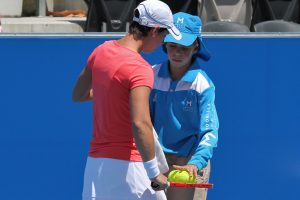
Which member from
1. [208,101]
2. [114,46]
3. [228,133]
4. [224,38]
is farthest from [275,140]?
[114,46]

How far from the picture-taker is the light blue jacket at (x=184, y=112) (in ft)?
14.4

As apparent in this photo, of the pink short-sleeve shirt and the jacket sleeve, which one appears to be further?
the jacket sleeve

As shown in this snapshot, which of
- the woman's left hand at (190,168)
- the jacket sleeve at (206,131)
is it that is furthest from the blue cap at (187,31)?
the woman's left hand at (190,168)

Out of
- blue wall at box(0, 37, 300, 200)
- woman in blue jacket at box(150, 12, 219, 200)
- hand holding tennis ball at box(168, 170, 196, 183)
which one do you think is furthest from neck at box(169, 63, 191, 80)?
blue wall at box(0, 37, 300, 200)

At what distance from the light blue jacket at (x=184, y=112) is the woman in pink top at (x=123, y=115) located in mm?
523

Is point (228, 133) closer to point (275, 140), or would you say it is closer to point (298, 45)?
point (275, 140)

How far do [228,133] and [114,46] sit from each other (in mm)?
1757

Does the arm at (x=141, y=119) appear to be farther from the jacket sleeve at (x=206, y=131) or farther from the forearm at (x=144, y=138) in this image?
the jacket sleeve at (x=206, y=131)

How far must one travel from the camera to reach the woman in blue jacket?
4.37 meters

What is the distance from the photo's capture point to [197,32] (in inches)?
175

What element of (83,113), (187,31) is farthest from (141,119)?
(83,113)

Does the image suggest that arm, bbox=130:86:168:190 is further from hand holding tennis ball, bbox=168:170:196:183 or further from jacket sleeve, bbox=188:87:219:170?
jacket sleeve, bbox=188:87:219:170

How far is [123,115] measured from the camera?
3814mm

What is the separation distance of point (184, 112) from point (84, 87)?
0.57 m
